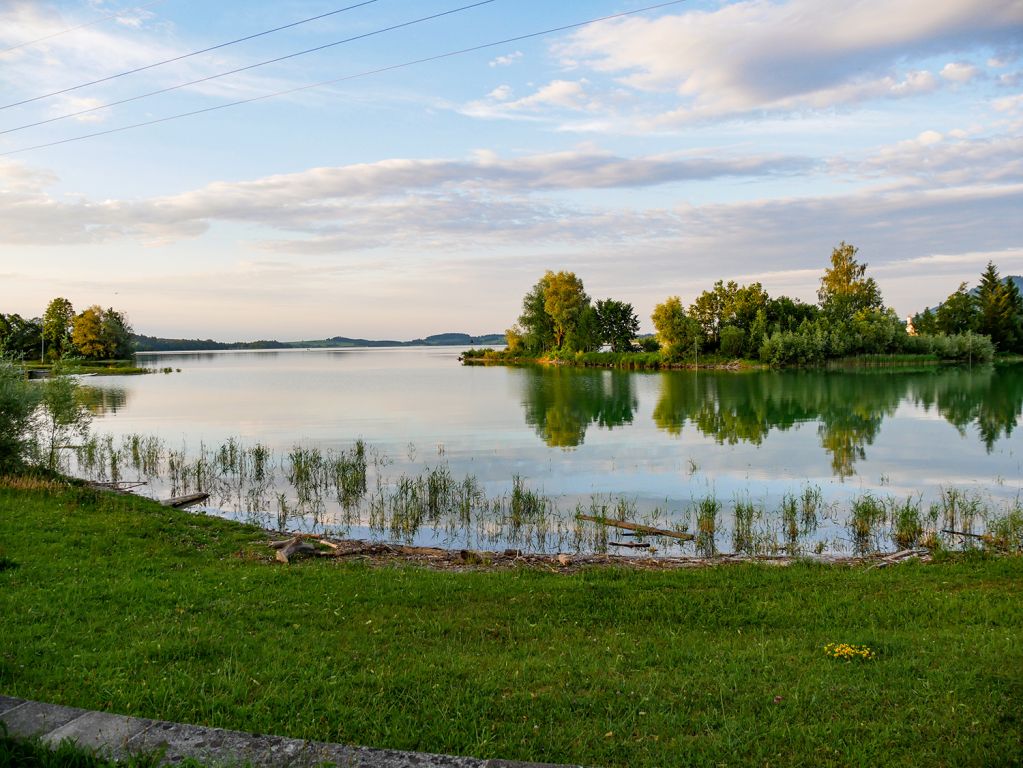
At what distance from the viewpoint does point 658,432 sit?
32125mm

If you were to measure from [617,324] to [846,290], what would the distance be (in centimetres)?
3445

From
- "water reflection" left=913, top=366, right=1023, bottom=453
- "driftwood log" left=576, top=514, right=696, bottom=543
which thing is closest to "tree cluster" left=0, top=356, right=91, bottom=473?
"driftwood log" left=576, top=514, right=696, bottom=543

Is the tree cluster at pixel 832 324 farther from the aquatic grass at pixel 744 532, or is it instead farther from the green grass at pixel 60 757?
the green grass at pixel 60 757

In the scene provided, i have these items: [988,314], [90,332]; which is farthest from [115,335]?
[988,314]

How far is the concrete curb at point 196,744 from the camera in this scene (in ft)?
13.0

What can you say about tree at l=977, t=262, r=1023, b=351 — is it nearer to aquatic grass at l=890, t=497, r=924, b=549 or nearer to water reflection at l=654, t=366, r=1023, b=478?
water reflection at l=654, t=366, r=1023, b=478

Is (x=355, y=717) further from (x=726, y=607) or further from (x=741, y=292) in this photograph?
(x=741, y=292)

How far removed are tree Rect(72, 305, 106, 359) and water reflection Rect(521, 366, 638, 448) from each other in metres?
68.6

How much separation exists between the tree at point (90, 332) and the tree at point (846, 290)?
104 m

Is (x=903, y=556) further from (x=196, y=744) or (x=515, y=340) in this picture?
(x=515, y=340)

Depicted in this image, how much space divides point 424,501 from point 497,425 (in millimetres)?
17088

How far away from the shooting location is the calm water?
20188 millimetres

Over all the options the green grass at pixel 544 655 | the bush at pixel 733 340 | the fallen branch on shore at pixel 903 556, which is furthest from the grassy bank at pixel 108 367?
the bush at pixel 733 340

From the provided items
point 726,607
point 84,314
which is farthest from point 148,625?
point 84,314
